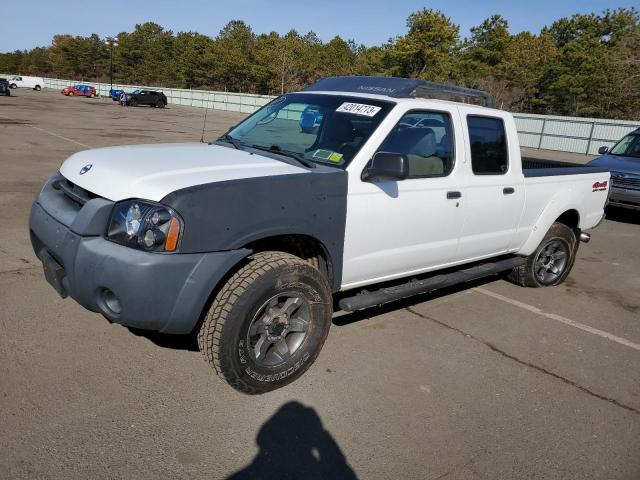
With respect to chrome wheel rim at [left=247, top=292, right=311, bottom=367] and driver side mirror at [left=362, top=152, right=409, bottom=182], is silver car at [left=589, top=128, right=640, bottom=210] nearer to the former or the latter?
driver side mirror at [left=362, top=152, right=409, bottom=182]

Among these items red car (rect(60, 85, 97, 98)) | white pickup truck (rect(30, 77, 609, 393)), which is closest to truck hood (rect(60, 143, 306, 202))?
white pickup truck (rect(30, 77, 609, 393))

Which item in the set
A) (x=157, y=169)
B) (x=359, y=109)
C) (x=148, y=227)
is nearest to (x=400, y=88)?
(x=359, y=109)

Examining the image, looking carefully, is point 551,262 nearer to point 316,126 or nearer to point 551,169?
point 551,169

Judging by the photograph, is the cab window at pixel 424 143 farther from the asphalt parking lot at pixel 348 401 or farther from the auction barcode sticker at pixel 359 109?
the asphalt parking lot at pixel 348 401

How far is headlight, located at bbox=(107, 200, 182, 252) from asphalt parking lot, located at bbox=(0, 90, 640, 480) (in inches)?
39.2

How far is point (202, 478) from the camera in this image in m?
2.62

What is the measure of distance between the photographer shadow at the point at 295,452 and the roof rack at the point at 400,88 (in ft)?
8.23

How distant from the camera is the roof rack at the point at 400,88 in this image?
4.22m

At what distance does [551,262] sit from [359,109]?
3185 mm

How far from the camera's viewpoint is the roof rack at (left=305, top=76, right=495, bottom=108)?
422cm

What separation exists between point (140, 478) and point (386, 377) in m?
1.75

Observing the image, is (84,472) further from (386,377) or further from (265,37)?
(265,37)

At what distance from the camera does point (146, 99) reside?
164ft

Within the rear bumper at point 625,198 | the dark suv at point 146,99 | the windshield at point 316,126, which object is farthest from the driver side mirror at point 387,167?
the dark suv at point 146,99
